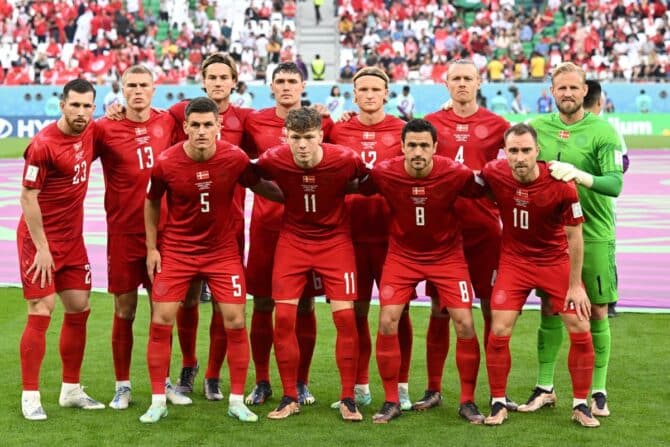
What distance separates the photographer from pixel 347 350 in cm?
798

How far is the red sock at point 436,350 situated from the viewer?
834cm

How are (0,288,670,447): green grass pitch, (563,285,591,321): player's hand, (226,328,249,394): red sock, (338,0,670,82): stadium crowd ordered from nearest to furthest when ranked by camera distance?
(0,288,670,447): green grass pitch, (563,285,591,321): player's hand, (226,328,249,394): red sock, (338,0,670,82): stadium crowd

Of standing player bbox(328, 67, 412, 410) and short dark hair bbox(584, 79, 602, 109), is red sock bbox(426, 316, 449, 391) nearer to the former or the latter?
standing player bbox(328, 67, 412, 410)

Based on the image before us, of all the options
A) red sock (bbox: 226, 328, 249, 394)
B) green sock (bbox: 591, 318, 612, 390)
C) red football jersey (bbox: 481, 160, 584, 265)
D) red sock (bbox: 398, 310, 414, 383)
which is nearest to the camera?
red football jersey (bbox: 481, 160, 584, 265)

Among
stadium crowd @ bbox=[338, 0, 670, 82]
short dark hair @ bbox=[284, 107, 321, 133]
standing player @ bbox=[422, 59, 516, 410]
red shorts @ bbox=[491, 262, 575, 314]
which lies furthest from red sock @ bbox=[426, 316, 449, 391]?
stadium crowd @ bbox=[338, 0, 670, 82]

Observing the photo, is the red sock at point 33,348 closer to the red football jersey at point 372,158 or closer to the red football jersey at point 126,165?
the red football jersey at point 126,165

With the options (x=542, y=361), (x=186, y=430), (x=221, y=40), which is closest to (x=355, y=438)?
(x=186, y=430)

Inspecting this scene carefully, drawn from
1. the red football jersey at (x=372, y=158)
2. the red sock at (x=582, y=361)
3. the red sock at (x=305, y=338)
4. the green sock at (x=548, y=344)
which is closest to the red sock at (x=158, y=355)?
the red sock at (x=305, y=338)

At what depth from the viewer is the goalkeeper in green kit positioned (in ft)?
26.0

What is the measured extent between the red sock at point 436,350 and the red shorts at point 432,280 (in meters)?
0.43

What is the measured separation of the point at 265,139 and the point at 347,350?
5.88 feet

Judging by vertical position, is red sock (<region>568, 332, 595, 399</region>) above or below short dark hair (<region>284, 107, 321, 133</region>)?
below

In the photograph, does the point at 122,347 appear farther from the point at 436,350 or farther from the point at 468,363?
the point at 468,363

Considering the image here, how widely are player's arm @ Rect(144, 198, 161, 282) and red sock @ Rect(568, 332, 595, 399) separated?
2.93 metres
